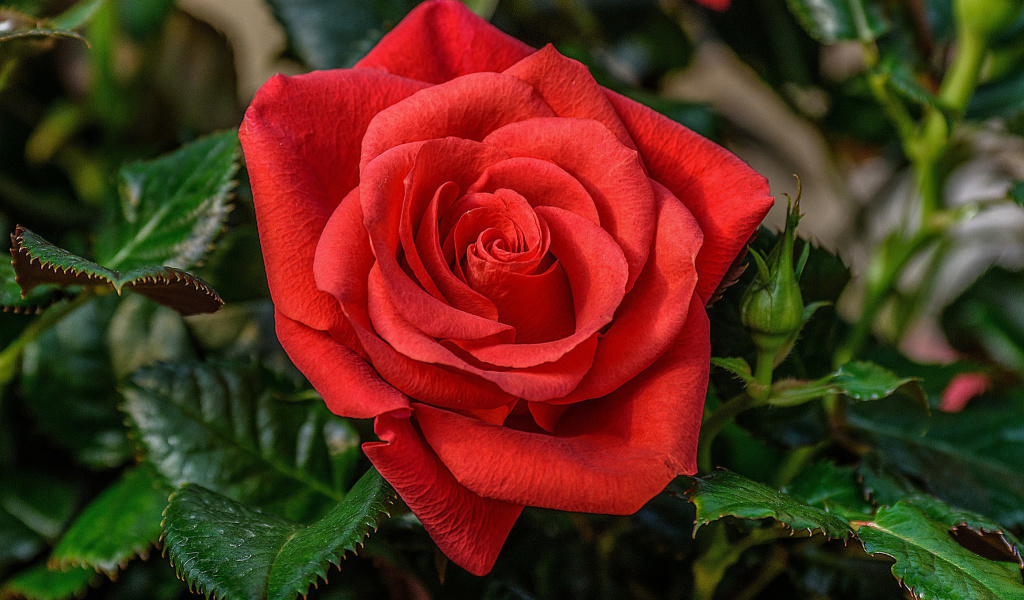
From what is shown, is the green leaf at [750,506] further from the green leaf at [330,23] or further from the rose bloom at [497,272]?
the green leaf at [330,23]

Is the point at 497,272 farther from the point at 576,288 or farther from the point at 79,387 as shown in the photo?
the point at 79,387

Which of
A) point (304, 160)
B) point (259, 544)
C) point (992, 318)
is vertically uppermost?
point (304, 160)

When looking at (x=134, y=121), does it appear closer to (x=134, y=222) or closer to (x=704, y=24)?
(x=134, y=222)

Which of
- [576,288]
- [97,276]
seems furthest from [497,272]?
[97,276]

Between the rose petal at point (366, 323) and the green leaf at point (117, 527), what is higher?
the rose petal at point (366, 323)

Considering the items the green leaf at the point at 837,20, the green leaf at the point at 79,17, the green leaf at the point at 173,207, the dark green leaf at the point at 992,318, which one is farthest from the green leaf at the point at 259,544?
the dark green leaf at the point at 992,318

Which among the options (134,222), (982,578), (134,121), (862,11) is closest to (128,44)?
(134,121)
